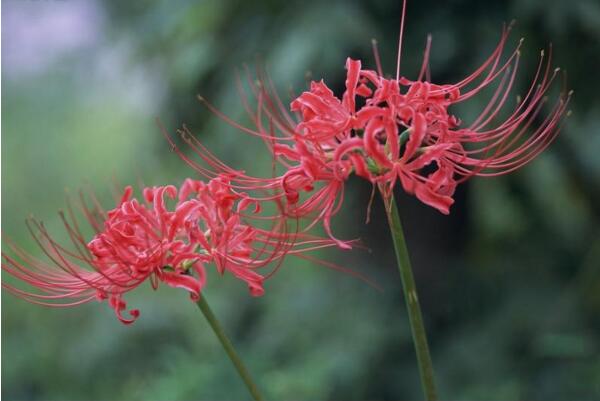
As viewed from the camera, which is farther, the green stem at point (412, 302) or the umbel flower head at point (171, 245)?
the umbel flower head at point (171, 245)

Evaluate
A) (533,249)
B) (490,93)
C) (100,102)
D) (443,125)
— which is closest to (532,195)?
(533,249)

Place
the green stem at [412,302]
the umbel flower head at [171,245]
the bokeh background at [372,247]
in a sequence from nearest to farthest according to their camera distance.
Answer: the green stem at [412,302]
the umbel flower head at [171,245]
the bokeh background at [372,247]

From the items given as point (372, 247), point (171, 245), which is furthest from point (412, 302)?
point (372, 247)

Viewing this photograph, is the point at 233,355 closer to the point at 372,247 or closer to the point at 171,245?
the point at 171,245

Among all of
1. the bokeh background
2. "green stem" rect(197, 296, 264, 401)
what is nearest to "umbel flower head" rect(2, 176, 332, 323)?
"green stem" rect(197, 296, 264, 401)

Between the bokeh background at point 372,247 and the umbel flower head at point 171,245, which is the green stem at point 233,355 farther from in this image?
the bokeh background at point 372,247

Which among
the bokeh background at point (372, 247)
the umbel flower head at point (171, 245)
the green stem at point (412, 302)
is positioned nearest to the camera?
the green stem at point (412, 302)

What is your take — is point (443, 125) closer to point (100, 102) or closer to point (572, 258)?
point (572, 258)

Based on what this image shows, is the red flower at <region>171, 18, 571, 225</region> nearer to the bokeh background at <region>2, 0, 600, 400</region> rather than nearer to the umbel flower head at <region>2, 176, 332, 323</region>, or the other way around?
the umbel flower head at <region>2, 176, 332, 323</region>

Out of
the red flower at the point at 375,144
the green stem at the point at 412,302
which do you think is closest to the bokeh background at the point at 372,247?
the red flower at the point at 375,144
